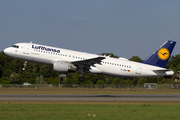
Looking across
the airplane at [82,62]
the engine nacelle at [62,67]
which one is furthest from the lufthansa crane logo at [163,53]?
the engine nacelle at [62,67]

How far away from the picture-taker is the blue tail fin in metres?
42.6

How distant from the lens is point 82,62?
37.6 m

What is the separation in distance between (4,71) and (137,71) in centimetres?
8272

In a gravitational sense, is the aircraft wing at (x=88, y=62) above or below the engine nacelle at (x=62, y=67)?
above

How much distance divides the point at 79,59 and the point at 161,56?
548 inches

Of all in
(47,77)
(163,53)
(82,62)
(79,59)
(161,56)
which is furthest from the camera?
(47,77)

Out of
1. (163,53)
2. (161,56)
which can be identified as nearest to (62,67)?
(161,56)

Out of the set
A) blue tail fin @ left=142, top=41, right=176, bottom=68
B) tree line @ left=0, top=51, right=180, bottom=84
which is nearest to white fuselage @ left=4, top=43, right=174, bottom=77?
blue tail fin @ left=142, top=41, right=176, bottom=68

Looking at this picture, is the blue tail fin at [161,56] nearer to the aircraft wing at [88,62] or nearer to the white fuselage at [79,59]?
the white fuselage at [79,59]

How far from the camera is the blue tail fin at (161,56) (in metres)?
42.6

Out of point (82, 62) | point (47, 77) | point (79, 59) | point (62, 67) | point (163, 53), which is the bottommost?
point (62, 67)

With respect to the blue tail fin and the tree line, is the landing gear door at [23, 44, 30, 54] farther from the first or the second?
the tree line

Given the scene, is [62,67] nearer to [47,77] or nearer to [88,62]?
[88,62]
